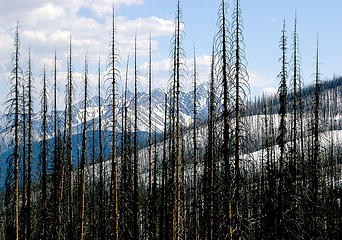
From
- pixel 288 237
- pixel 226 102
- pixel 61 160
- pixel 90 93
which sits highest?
pixel 90 93

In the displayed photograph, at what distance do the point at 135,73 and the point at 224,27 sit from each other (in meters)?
10.2

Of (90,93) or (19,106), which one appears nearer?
(19,106)

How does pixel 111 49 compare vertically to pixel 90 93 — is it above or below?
above

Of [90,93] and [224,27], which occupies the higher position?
[224,27]

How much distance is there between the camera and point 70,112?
2288 cm

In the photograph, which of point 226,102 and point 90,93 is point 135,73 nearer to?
point 90,93

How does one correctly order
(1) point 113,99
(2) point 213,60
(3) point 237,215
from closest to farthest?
(3) point 237,215 < (1) point 113,99 < (2) point 213,60

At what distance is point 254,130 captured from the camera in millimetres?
197500

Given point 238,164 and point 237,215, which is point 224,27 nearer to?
point 238,164

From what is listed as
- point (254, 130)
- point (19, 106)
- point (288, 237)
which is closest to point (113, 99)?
point (19, 106)

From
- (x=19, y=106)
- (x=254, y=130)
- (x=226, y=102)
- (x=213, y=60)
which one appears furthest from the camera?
(x=254, y=130)

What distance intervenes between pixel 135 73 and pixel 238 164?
41.0ft

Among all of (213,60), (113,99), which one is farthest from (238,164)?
(213,60)

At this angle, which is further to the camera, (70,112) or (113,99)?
(70,112)
